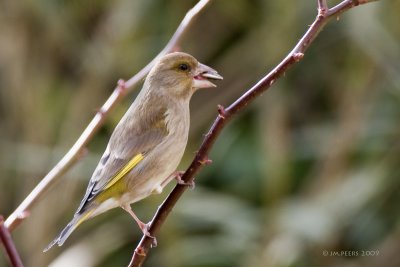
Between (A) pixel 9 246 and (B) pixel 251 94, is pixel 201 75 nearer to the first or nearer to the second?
(B) pixel 251 94

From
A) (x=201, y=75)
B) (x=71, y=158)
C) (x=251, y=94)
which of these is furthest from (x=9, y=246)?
(x=201, y=75)

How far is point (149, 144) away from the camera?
3555mm

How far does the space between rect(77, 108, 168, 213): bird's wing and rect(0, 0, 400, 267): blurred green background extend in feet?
4.80

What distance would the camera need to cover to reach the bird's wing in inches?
136

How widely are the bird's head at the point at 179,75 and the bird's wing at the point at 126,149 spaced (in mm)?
163

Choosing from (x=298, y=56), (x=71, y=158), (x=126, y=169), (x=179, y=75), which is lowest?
(x=126, y=169)

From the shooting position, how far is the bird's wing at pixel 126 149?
3.46m

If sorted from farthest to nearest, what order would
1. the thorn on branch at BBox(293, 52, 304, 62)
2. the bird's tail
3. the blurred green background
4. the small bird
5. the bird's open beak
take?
the blurred green background, the bird's open beak, the small bird, the bird's tail, the thorn on branch at BBox(293, 52, 304, 62)

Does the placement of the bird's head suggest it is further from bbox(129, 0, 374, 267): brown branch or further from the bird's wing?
bbox(129, 0, 374, 267): brown branch

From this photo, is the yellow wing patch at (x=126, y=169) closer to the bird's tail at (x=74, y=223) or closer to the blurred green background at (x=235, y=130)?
the bird's tail at (x=74, y=223)

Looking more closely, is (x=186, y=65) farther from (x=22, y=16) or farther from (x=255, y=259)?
(x=22, y=16)

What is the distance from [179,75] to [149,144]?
39cm

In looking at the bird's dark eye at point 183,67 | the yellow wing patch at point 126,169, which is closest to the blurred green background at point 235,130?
the bird's dark eye at point 183,67

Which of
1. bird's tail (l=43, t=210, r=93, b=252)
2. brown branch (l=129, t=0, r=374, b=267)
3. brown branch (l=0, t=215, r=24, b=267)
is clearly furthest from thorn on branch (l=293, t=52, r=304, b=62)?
bird's tail (l=43, t=210, r=93, b=252)
